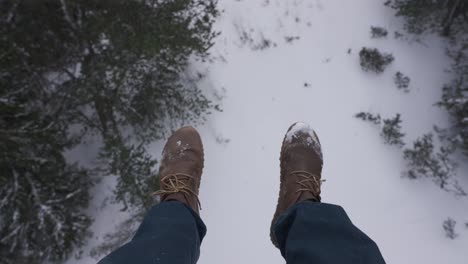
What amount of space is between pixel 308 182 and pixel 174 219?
1.12 m

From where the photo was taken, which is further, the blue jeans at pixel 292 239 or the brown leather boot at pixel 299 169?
the brown leather boot at pixel 299 169

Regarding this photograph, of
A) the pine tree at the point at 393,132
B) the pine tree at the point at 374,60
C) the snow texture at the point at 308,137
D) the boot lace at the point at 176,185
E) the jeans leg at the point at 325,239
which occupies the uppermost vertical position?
the pine tree at the point at 374,60

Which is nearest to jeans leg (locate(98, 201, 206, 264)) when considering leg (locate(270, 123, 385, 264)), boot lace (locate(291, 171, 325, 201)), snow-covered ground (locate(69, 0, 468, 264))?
leg (locate(270, 123, 385, 264))

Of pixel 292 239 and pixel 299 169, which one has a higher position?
pixel 299 169

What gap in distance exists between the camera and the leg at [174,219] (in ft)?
6.18

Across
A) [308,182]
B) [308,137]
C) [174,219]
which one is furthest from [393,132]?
[174,219]

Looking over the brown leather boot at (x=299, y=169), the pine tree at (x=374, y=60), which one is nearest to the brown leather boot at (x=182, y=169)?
the brown leather boot at (x=299, y=169)

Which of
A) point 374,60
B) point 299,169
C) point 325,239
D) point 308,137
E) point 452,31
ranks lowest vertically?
point 325,239

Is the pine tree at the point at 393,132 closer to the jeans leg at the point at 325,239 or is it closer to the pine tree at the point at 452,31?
the pine tree at the point at 452,31

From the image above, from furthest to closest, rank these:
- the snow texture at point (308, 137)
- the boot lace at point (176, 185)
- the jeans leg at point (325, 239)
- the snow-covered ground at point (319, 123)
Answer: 1. the snow-covered ground at point (319, 123)
2. the snow texture at point (308, 137)
3. the boot lace at point (176, 185)
4. the jeans leg at point (325, 239)

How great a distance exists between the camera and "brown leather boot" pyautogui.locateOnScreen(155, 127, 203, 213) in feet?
8.98

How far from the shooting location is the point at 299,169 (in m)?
3.02

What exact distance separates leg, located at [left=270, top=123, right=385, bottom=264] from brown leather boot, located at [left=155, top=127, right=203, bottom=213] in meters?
0.74

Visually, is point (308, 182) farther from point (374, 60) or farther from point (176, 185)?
point (374, 60)
